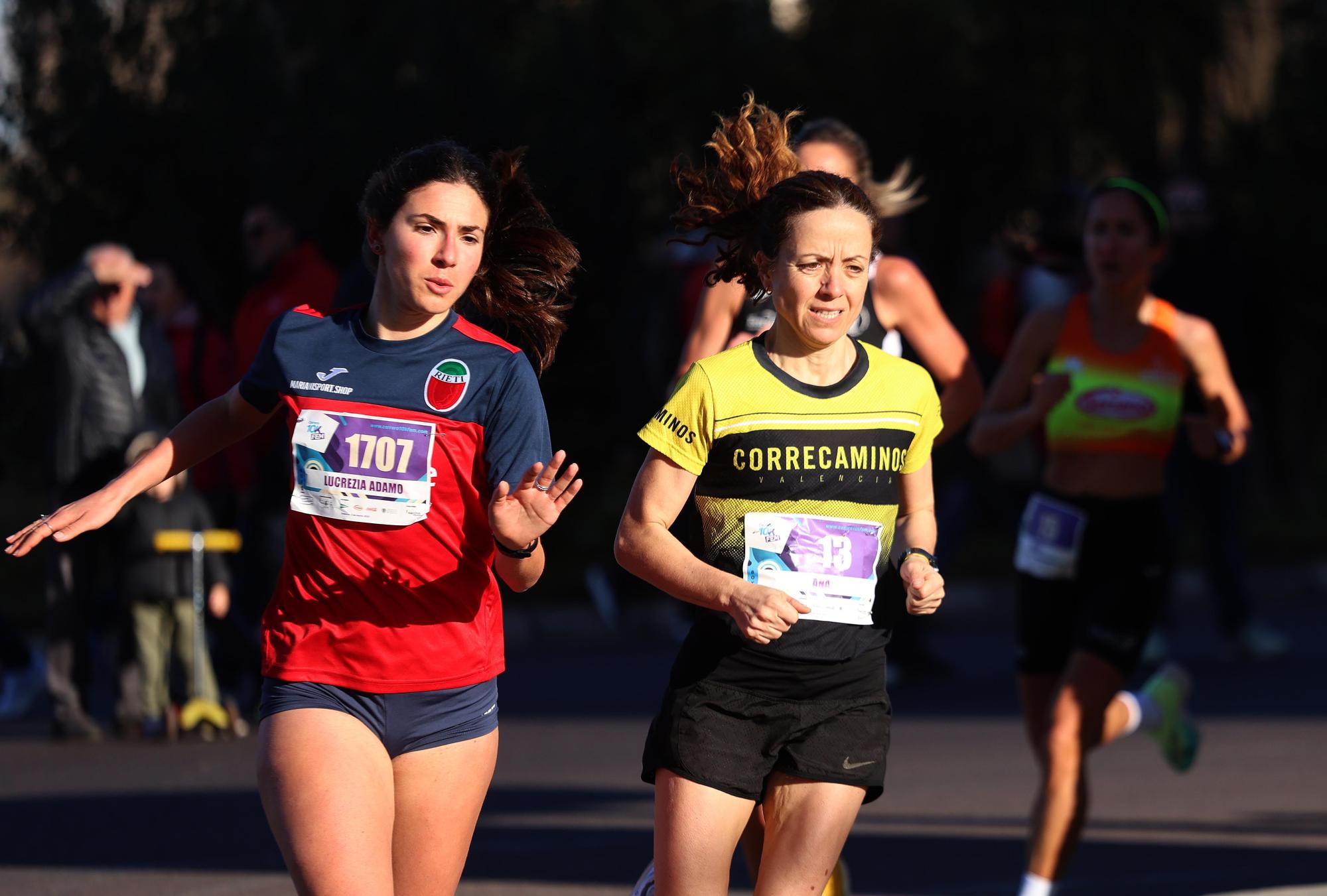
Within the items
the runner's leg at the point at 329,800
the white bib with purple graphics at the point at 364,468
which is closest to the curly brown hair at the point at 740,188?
the white bib with purple graphics at the point at 364,468

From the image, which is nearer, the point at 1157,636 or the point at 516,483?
the point at 516,483

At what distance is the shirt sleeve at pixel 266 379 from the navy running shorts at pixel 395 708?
1.80 feet

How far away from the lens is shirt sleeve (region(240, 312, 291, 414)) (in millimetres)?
4215

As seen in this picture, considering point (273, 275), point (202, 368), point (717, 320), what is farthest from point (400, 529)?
point (202, 368)

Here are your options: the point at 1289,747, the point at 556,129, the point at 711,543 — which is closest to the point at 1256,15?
the point at 556,129

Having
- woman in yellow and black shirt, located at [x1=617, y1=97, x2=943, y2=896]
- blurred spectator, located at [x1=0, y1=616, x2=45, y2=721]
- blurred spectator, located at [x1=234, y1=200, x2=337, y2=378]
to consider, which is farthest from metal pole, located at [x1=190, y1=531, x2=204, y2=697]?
woman in yellow and black shirt, located at [x1=617, y1=97, x2=943, y2=896]

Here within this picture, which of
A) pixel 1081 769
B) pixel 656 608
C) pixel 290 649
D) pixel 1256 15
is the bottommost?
pixel 656 608

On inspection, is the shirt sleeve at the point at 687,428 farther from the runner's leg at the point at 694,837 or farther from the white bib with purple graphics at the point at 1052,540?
the white bib with purple graphics at the point at 1052,540

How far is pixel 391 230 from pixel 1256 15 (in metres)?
19.9

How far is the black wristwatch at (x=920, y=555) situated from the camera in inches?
165

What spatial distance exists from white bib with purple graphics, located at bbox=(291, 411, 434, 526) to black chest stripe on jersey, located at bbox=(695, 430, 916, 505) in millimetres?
581

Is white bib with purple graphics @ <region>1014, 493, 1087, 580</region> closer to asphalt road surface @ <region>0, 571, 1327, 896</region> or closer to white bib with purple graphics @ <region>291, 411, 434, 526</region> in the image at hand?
asphalt road surface @ <region>0, 571, 1327, 896</region>

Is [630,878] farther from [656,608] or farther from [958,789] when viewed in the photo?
[656,608]

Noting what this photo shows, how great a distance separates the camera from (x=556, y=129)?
15.3m
